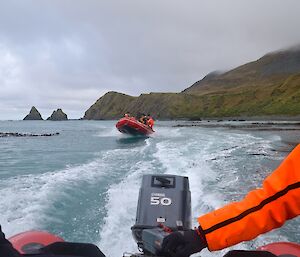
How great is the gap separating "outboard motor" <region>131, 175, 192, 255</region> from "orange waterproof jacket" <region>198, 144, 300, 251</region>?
81 cm

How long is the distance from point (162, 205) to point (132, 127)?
25.2m

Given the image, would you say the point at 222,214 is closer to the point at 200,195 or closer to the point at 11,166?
the point at 200,195

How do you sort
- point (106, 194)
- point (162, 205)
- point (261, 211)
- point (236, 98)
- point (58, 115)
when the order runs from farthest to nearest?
point (58, 115)
point (236, 98)
point (106, 194)
point (162, 205)
point (261, 211)

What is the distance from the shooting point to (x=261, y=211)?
2.11m

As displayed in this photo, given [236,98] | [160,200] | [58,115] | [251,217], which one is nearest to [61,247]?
[251,217]

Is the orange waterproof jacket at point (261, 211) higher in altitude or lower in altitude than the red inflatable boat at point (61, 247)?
higher

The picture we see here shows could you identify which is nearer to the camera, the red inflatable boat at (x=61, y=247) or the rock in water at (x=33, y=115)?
the red inflatable boat at (x=61, y=247)

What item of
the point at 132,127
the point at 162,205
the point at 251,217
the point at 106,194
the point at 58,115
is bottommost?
the point at 106,194

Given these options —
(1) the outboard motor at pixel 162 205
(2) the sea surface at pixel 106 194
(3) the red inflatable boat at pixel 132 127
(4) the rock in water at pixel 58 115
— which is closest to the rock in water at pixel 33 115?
(4) the rock in water at pixel 58 115

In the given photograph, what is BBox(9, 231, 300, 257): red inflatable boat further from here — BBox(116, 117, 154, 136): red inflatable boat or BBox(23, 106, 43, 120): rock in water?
BBox(23, 106, 43, 120): rock in water

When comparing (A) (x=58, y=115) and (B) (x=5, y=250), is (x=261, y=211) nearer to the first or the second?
(B) (x=5, y=250)

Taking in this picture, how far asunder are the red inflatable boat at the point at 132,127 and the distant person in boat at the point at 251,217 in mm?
25721

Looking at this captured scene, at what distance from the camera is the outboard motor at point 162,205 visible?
10.5 feet

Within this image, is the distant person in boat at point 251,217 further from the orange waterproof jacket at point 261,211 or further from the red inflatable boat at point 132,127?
the red inflatable boat at point 132,127
